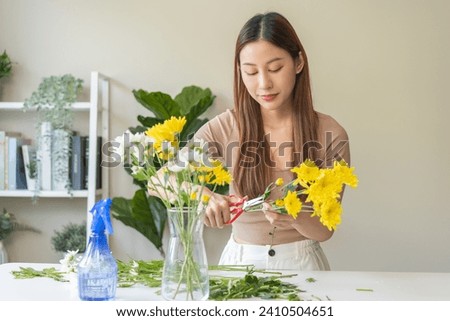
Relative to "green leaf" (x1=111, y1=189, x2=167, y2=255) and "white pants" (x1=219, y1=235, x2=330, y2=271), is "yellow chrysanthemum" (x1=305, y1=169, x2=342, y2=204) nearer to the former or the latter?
"white pants" (x1=219, y1=235, x2=330, y2=271)

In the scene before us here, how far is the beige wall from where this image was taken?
347cm

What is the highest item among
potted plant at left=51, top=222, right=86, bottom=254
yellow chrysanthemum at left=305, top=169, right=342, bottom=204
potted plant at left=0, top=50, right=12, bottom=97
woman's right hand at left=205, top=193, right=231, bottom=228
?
potted plant at left=0, top=50, right=12, bottom=97

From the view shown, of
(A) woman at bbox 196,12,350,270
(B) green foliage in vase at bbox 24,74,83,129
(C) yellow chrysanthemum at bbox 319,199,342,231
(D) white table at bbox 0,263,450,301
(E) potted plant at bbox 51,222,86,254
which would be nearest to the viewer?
(C) yellow chrysanthemum at bbox 319,199,342,231

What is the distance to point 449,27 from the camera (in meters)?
3.47

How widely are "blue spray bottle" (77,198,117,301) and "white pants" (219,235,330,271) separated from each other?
0.63 metres

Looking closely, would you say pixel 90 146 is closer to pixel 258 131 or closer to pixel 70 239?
pixel 70 239

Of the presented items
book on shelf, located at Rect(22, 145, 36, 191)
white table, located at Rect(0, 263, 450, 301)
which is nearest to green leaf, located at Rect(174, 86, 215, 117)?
book on shelf, located at Rect(22, 145, 36, 191)

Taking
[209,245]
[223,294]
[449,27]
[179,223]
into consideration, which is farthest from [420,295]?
[449,27]

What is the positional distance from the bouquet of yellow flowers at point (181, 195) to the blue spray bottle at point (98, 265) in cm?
11

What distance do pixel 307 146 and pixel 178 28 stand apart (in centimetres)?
184

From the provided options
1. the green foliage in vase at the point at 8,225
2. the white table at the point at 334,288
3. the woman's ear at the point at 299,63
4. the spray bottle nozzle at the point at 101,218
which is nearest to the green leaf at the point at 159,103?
the green foliage in vase at the point at 8,225

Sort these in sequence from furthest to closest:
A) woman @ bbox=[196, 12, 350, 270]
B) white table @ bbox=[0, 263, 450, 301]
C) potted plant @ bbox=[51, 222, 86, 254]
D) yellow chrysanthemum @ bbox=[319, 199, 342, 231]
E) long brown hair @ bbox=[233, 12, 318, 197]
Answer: potted plant @ bbox=[51, 222, 86, 254] < long brown hair @ bbox=[233, 12, 318, 197] < woman @ bbox=[196, 12, 350, 270] < white table @ bbox=[0, 263, 450, 301] < yellow chrysanthemum @ bbox=[319, 199, 342, 231]

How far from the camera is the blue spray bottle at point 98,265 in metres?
1.26
